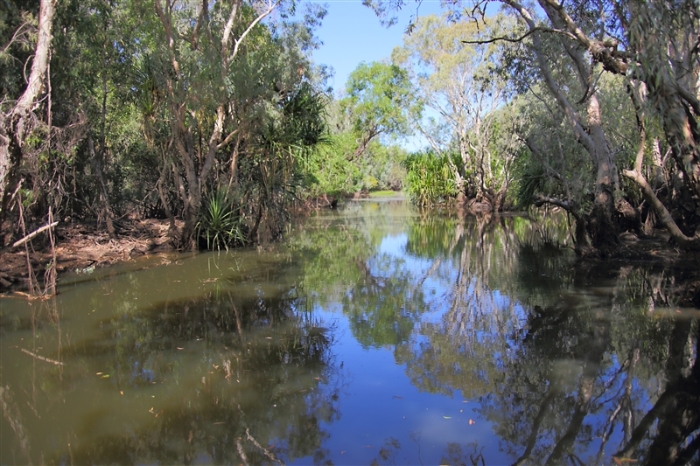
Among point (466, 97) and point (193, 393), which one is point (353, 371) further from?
point (466, 97)

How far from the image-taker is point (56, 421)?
14.2 ft

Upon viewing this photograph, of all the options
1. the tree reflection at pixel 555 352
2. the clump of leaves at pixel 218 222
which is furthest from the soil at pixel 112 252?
the clump of leaves at pixel 218 222

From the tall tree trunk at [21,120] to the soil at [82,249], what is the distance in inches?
59.4

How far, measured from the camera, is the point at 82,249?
39.9 ft

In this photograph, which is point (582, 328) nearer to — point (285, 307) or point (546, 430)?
point (546, 430)

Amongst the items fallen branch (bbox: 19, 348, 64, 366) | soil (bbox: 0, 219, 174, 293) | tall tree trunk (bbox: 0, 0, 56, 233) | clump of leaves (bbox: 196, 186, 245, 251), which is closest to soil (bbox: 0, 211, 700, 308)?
soil (bbox: 0, 219, 174, 293)

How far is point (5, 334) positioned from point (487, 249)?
10.8 metres

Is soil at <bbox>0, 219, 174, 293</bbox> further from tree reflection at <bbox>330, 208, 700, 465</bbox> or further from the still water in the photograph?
tree reflection at <bbox>330, 208, 700, 465</bbox>

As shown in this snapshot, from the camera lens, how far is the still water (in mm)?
3902

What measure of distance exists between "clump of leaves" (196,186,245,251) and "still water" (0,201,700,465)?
3.59 meters

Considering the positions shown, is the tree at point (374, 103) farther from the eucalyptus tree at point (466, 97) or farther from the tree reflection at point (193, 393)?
the tree reflection at point (193, 393)

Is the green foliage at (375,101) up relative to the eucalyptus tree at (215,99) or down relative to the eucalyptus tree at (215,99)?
up

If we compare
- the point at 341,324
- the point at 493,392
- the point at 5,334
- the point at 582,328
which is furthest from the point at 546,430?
the point at 5,334

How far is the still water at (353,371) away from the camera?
3902 mm
